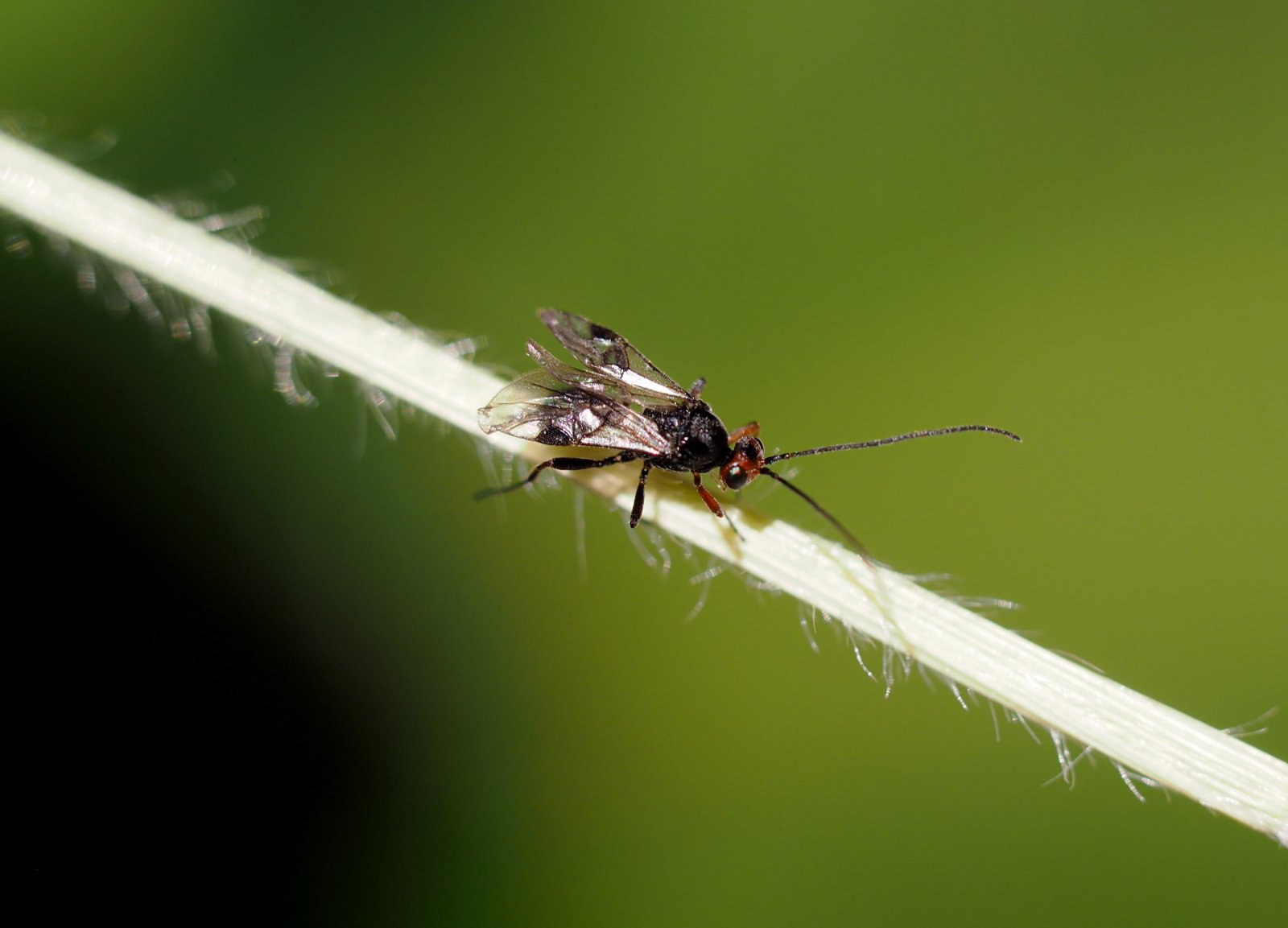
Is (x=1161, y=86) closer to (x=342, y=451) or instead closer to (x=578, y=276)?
(x=578, y=276)

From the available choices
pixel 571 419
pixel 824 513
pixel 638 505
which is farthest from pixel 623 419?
pixel 824 513

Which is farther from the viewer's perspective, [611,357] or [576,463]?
[611,357]

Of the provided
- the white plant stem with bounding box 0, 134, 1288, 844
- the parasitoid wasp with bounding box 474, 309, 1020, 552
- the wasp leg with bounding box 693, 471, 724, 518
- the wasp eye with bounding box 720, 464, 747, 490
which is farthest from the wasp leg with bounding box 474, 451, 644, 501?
the white plant stem with bounding box 0, 134, 1288, 844

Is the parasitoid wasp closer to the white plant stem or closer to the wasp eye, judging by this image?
the wasp eye

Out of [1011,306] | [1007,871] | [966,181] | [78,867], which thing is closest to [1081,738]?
[1007,871]

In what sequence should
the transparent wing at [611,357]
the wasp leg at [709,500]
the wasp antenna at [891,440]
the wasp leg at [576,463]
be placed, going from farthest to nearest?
the transparent wing at [611,357], the wasp leg at [576,463], the wasp leg at [709,500], the wasp antenna at [891,440]

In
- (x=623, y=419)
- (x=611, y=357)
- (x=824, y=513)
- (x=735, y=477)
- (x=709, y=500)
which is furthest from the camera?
(x=611, y=357)

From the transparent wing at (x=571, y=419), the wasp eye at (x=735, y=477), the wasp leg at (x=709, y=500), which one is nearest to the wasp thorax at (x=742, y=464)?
the wasp eye at (x=735, y=477)

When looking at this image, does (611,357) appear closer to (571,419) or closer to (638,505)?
(571,419)

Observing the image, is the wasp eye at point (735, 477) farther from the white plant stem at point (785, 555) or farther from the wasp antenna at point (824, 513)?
the white plant stem at point (785, 555)
